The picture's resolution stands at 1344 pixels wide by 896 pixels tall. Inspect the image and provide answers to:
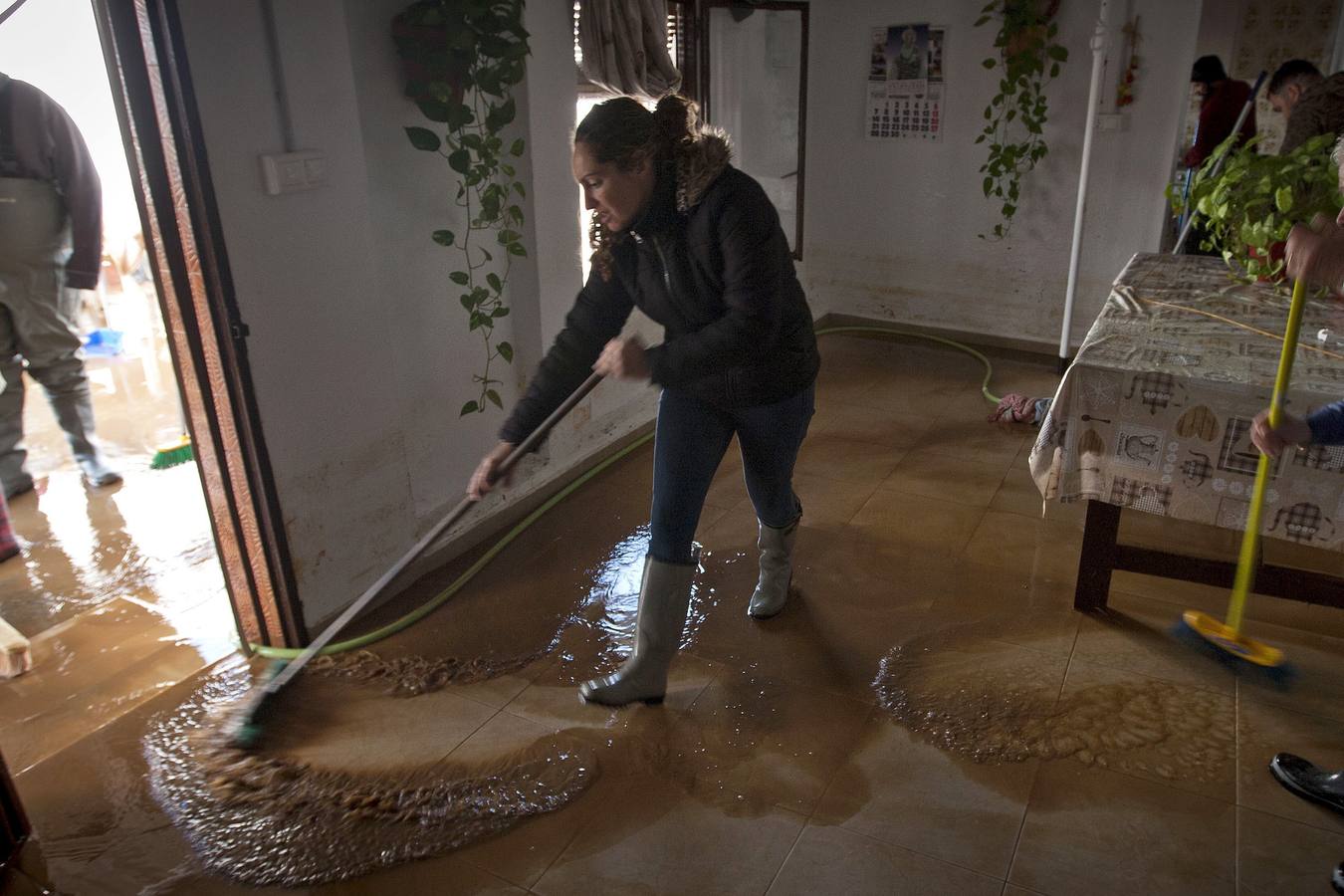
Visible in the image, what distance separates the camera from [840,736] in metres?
2.12

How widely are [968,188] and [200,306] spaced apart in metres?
3.91

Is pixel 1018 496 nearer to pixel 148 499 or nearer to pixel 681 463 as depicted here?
pixel 681 463

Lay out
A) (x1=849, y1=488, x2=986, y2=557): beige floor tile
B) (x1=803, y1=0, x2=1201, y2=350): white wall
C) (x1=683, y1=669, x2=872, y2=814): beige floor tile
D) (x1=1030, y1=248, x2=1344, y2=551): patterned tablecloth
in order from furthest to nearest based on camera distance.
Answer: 1. (x1=803, y1=0, x2=1201, y2=350): white wall
2. (x1=849, y1=488, x2=986, y2=557): beige floor tile
3. (x1=1030, y1=248, x2=1344, y2=551): patterned tablecloth
4. (x1=683, y1=669, x2=872, y2=814): beige floor tile

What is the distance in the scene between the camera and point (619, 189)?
1.83 meters

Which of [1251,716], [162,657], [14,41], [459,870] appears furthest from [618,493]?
[14,41]

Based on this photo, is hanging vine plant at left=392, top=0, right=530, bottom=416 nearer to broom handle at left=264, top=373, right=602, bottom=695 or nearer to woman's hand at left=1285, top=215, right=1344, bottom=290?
broom handle at left=264, top=373, right=602, bottom=695

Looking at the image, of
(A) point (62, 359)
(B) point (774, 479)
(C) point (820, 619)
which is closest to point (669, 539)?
(B) point (774, 479)

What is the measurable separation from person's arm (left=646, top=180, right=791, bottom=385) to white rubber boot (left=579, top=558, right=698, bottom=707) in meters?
0.49

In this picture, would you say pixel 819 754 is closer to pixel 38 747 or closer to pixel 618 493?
pixel 618 493

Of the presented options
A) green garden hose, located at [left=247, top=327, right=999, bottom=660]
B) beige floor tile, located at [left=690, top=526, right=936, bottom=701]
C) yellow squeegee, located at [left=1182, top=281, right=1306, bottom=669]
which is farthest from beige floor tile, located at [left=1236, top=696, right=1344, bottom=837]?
green garden hose, located at [left=247, top=327, right=999, bottom=660]

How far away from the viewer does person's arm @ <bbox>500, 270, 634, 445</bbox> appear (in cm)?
212

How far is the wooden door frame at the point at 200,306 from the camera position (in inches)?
78.2

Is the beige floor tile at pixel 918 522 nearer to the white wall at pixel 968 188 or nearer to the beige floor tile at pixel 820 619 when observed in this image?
the beige floor tile at pixel 820 619

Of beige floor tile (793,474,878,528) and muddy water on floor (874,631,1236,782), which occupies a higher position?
beige floor tile (793,474,878,528)
